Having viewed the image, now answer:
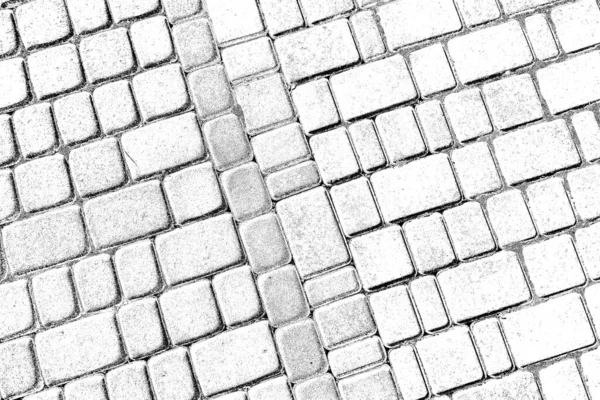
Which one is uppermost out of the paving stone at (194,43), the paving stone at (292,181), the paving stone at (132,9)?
the paving stone at (132,9)

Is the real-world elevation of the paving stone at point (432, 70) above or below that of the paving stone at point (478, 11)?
below

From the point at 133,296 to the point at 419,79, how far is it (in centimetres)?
124

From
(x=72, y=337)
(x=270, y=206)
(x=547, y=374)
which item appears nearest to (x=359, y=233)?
(x=270, y=206)

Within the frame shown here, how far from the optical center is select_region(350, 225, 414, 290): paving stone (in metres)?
2.33

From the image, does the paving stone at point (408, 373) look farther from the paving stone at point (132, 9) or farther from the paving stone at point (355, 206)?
the paving stone at point (132, 9)

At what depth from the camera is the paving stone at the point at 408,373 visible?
7.48ft

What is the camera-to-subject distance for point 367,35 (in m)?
2.47

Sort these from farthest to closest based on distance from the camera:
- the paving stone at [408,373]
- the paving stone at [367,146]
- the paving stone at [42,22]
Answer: the paving stone at [42,22], the paving stone at [367,146], the paving stone at [408,373]

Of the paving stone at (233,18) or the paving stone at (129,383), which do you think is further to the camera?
the paving stone at (233,18)

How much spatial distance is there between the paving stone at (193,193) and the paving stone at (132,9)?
1.97ft

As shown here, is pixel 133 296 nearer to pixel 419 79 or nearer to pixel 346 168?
pixel 346 168

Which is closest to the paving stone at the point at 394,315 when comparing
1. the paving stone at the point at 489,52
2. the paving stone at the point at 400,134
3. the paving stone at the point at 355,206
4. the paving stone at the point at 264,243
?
the paving stone at the point at 355,206

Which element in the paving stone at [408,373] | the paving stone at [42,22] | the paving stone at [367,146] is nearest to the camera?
the paving stone at [408,373]

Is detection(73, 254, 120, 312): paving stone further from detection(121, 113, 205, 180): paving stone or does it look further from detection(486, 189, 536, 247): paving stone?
detection(486, 189, 536, 247): paving stone
